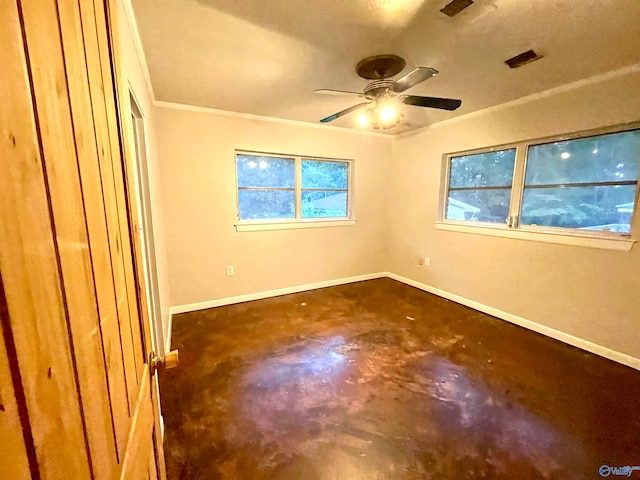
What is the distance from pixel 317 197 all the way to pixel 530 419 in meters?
3.17

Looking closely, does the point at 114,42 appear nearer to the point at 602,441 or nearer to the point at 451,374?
the point at 451,374

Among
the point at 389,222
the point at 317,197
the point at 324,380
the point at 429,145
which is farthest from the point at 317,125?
the point at 324,380

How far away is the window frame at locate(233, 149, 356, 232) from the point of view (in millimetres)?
3520

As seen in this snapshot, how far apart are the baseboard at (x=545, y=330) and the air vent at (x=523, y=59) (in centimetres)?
240

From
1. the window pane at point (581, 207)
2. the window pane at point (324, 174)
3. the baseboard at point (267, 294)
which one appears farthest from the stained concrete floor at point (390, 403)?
the window pane at point (324, 174)

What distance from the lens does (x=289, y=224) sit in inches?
151

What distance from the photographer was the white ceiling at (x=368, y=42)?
153 centimetres

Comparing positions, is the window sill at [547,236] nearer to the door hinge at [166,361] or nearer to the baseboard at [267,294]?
the baseboard at [267,294]

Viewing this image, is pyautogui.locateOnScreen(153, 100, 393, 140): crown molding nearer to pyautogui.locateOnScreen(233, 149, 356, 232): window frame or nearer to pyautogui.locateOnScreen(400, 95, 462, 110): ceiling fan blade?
pyautogui.locateOnScreen(233, 149, 356, 232): window frame

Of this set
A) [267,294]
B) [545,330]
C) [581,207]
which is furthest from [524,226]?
[267,294]

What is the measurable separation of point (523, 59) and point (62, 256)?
9.10ft

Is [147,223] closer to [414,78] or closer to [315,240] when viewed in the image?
[414,78]

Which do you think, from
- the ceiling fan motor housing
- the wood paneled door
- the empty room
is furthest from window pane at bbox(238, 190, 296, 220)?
the wood paneled door

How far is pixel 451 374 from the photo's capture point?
2.22 meters
